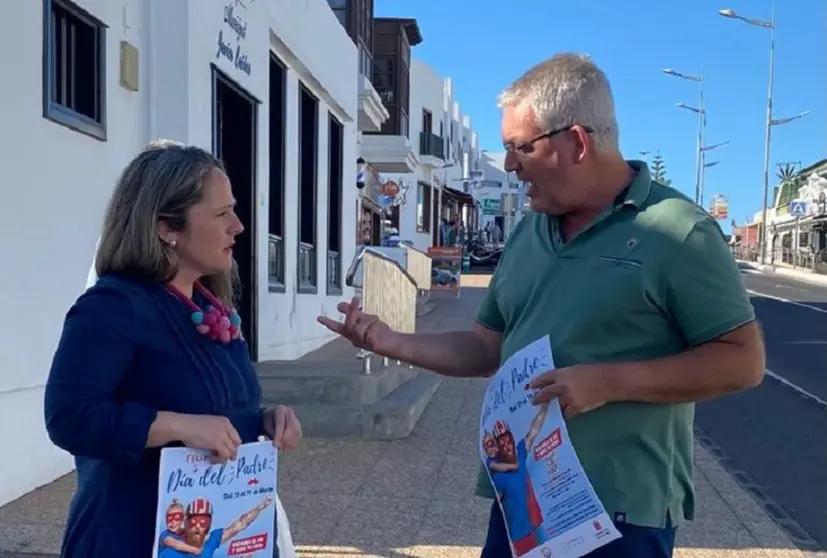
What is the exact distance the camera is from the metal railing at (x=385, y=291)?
8.84 meters

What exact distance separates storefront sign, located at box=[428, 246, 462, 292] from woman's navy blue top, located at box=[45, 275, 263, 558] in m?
19.4

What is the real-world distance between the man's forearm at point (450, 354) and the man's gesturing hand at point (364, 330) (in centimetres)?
4

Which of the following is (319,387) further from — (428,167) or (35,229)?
(428,167)

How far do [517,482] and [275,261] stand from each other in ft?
27.6

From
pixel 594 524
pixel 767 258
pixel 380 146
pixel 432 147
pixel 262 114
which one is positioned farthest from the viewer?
pixel 767 258

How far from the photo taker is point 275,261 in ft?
33.9

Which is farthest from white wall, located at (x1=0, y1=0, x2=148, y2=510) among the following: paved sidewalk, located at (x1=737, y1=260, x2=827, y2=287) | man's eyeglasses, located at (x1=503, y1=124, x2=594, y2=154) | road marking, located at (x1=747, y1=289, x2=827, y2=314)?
paved sidewalk, located at (x1=737, y1=260, x2=827, y2=287)

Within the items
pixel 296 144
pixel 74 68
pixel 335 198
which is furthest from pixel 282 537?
pixel 335 198

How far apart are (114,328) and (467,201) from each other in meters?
51.9

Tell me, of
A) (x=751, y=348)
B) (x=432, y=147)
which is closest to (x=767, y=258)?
(x=432, y=147)

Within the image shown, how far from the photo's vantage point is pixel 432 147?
4391 centimetres

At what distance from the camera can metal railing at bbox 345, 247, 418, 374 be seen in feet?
29.0

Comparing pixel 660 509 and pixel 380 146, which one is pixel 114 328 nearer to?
pixel 660 509

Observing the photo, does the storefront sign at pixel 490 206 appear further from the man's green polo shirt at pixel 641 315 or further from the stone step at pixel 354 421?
the man's green polo shirt at pixel 641 315
